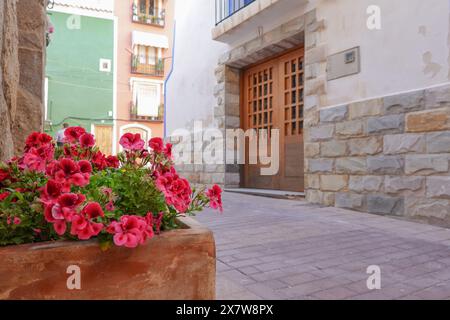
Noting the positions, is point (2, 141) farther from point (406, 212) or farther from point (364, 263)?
point (406, 212)

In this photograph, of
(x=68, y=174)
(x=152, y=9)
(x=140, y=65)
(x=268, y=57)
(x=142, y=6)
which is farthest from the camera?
(x=152, y=9)

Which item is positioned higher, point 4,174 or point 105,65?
point 105,65

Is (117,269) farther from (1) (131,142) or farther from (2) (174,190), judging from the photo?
(1) (131,142)

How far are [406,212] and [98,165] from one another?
3.27 m

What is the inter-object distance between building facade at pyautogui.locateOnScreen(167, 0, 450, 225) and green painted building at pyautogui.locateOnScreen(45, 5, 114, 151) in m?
14.1

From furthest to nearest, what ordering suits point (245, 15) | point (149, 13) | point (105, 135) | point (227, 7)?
point (149, 13) < point (105, 135) < point (227, 7) < point (245, 15)

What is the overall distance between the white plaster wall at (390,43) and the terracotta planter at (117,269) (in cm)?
344

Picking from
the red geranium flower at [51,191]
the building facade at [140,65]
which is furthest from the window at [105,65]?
the red geranium flower at [51,191]

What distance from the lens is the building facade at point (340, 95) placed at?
11.8ft

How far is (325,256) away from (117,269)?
1.74 meters

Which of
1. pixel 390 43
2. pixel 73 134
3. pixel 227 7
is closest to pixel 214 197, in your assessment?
pixel 73 134

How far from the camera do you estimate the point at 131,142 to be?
4.62ft

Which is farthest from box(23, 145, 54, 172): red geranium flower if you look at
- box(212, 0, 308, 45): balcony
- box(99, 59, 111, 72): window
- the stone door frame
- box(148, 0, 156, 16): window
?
box(148, 0, 156, 16): window

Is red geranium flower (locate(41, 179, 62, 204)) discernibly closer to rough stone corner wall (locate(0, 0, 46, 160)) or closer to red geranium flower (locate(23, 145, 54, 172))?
red geranium flower (locate(23, 145, 54, 172))
